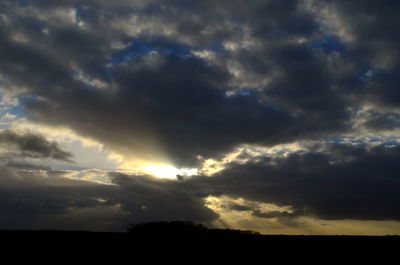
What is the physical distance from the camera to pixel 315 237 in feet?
78.1

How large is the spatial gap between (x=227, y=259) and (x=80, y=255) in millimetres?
8297

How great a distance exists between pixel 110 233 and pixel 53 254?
630cm

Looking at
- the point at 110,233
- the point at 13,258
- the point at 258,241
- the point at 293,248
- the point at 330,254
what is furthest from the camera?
the point at 110,233

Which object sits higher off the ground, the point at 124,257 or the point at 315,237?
the point at 315,237

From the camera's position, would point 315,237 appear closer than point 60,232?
Yes

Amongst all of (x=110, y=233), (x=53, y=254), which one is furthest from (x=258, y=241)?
(x=53, y=254)

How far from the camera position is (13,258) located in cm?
1827

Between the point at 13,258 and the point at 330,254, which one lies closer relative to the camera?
the point at 13,258

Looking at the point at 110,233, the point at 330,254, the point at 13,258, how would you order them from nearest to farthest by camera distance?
1. the point at 13,258
2. the point at 330,254
3. the point at 110,233

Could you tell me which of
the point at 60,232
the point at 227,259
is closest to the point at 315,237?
the point at 227,259

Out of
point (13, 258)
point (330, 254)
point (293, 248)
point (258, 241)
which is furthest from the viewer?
point (258, 241)

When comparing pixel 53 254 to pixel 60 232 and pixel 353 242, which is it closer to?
pixel 60 232

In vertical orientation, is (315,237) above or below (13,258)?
above

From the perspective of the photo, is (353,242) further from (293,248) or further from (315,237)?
(293,248)
